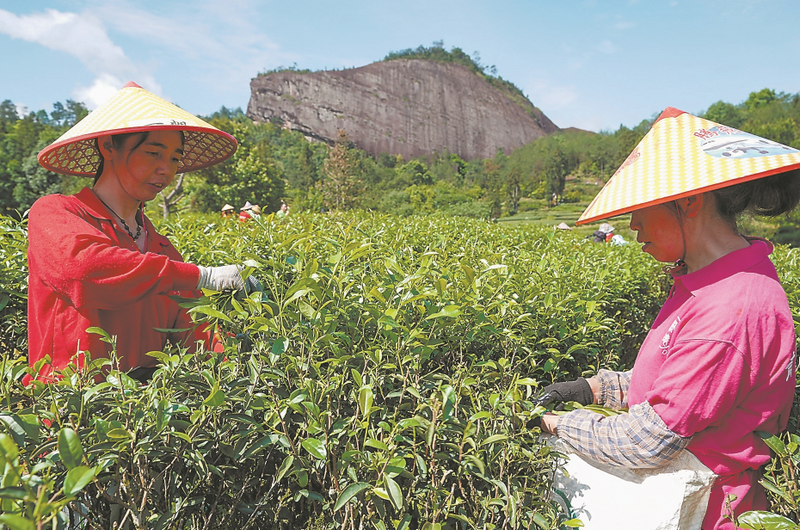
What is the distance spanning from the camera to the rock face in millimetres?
99000

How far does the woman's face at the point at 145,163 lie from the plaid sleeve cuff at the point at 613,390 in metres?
1.84

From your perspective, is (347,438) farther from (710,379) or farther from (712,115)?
(712,115)

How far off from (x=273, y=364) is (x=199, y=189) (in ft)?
108

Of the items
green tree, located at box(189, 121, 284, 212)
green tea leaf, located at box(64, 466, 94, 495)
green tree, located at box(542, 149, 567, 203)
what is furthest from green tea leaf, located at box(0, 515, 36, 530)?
green tree, located at box(542, 149, 567, 203)

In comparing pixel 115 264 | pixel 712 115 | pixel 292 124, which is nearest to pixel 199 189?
pixel 115 264

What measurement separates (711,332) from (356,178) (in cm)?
2926

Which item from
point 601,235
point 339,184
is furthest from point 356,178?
point 601,235

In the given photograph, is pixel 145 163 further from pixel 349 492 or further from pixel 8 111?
pixel 8 111

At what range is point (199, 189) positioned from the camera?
31.0 m

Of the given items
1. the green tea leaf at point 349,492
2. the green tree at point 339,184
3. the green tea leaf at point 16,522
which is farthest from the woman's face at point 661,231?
the green tree at point 339,184

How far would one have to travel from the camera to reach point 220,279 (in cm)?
159

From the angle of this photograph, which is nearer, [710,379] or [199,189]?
[710,379]

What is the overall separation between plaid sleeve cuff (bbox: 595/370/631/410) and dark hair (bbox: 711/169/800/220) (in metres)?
0.68

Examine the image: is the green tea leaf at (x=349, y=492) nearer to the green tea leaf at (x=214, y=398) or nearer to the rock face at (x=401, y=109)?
the green tea leaf at (x=214, y=398)
